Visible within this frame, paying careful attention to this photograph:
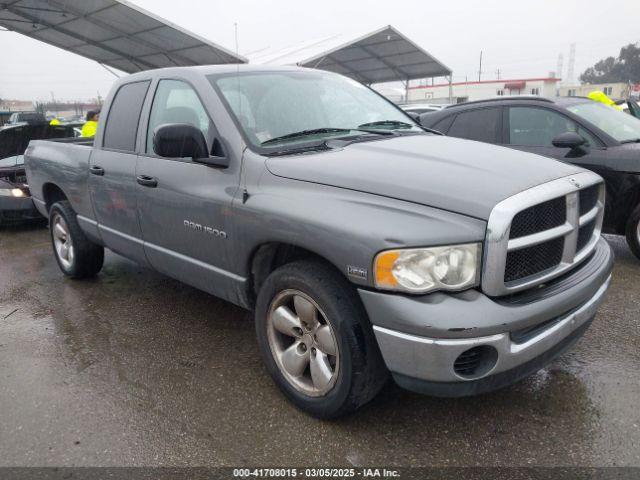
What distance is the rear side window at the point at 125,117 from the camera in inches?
144

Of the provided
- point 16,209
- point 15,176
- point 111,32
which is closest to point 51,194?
point 16,209

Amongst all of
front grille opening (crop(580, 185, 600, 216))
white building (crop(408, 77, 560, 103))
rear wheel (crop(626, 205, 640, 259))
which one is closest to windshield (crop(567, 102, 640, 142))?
rear wheel (crop(626, 205, 640, 259))

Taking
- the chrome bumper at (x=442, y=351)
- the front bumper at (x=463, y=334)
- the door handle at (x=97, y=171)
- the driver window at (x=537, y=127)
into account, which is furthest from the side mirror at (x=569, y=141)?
the door handle at (x=97, y=171)

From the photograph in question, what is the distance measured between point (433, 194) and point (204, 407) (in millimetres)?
1649

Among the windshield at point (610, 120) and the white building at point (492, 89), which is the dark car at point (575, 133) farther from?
the white building at point (492, 89)

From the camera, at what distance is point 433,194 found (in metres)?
2.15

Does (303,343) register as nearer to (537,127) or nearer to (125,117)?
(125,117)

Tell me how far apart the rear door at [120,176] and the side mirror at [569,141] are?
12.1 feet

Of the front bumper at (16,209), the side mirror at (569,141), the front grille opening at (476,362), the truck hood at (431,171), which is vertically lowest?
the front bumper at (16,209)

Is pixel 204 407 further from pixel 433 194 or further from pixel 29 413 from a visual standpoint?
pixel 433 194

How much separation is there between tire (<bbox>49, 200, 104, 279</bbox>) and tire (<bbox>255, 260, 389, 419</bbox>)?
264 cm

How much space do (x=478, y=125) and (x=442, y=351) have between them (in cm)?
423

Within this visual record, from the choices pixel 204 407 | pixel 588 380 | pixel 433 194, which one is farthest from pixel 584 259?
pixel 204 407

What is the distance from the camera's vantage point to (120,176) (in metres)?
3.63
